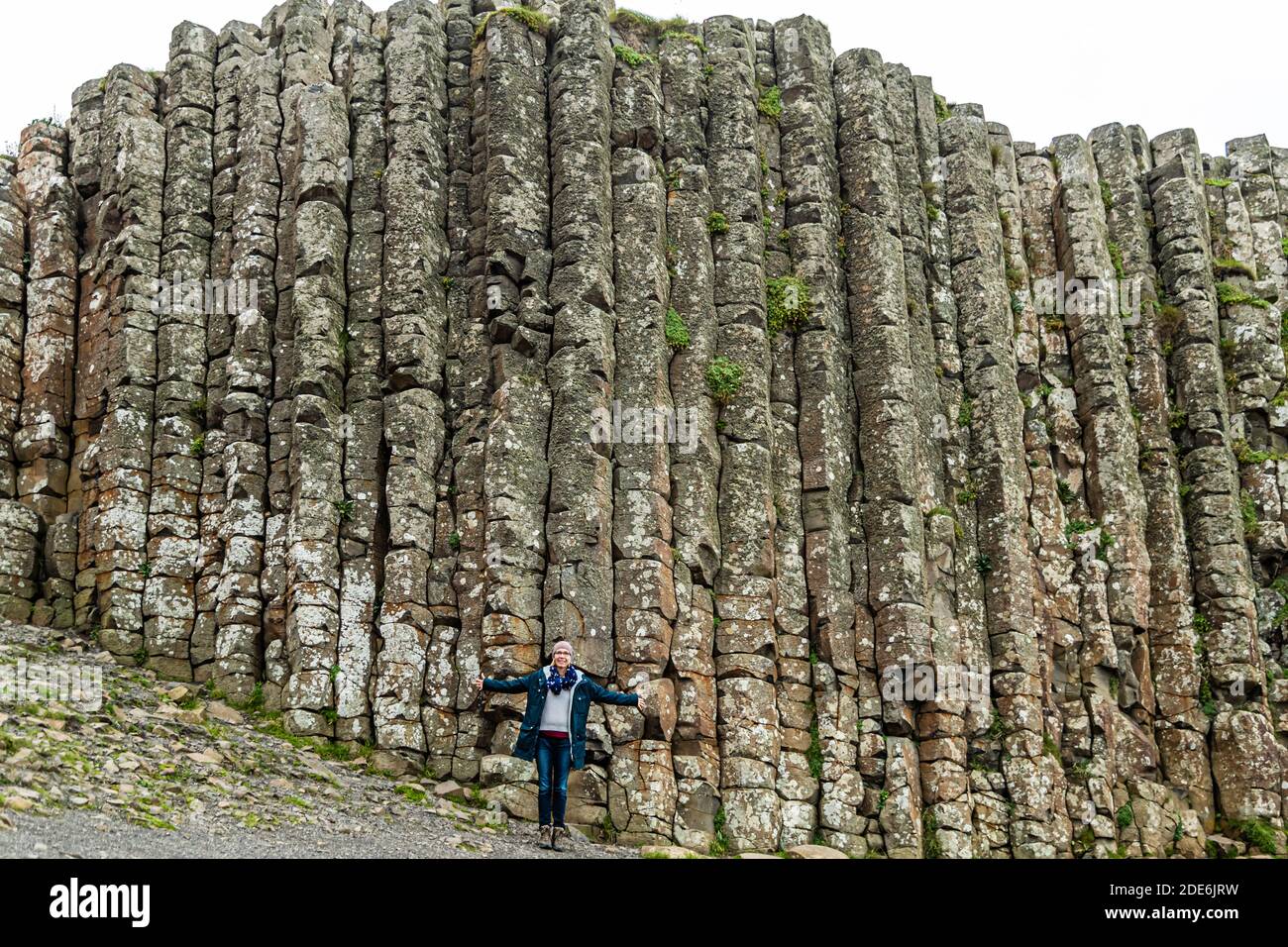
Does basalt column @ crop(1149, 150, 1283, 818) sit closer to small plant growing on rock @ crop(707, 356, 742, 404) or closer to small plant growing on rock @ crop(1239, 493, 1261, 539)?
small plant growing on rock @ crop(1239, 493, 1261, 539)

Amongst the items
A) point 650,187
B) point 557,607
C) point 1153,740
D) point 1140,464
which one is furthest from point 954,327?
point 557,607

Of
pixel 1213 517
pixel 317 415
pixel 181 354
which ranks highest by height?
pixel 181 354

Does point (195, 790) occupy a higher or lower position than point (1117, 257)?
lower

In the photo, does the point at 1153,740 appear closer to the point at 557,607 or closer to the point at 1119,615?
the point at 1119,615

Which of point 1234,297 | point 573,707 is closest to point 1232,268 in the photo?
point 1234,297

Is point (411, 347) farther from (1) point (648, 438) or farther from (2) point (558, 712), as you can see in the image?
(2) point (558, 712)

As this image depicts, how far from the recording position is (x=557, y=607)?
21750mm

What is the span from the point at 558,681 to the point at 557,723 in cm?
52

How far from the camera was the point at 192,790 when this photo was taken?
17312 millimetres

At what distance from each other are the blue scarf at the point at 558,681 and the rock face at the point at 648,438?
362cm

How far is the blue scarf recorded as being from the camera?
1784 centimetres

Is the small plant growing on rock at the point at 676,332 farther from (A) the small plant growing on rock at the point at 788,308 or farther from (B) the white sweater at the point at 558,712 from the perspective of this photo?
(B) the white sweater at the point at 558,712
